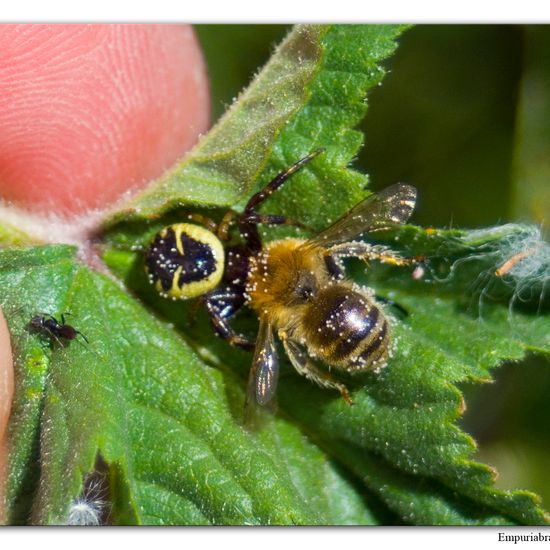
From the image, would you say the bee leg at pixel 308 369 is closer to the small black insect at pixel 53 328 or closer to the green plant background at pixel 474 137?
the small black insect at pixel 53 328

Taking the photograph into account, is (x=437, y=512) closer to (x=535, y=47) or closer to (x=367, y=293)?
(x=367, y=293)

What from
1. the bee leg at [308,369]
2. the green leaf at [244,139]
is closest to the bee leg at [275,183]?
the green leaf at [244,139]

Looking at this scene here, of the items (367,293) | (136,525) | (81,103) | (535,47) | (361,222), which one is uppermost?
(535,47)

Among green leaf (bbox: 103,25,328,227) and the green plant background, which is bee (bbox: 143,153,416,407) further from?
the green plant background

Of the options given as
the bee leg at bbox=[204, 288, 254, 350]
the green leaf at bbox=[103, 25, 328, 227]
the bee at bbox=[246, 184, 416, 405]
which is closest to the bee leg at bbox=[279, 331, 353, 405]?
the bee at bbox=[246, 184, 416, 405]

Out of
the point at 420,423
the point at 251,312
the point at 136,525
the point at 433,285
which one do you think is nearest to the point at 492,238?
the point at 433,285

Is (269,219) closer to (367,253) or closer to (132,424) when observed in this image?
(367,253)

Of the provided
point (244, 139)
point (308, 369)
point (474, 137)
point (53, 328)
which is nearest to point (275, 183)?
point (244, 139)
